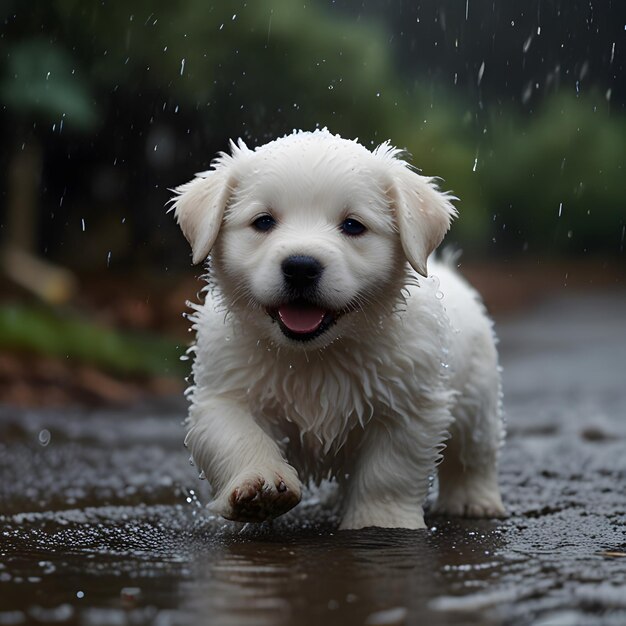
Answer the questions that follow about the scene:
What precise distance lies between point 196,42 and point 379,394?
46.3 ft

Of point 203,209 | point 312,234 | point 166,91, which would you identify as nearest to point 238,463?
point 312,234

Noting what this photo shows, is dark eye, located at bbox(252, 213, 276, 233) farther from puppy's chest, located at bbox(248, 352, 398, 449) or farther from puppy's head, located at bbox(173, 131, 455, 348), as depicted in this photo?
puppy's chest, located at bbox(248, 352, 398, 449)

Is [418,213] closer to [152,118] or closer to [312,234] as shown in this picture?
[312,234]

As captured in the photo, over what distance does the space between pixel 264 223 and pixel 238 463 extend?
0.95m

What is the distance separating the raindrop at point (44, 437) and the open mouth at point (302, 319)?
4.16 metres

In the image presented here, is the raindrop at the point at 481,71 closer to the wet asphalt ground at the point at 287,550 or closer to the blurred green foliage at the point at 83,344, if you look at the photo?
the blurred green foliage at the point at 83,344

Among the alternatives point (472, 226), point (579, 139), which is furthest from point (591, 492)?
point (579, 139)

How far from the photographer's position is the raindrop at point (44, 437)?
8.50 meters

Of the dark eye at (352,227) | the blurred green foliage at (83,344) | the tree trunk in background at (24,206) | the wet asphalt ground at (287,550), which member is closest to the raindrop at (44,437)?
the wet asphalt ground at (287,550)

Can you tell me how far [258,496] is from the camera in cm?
448

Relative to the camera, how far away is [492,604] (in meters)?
3.34

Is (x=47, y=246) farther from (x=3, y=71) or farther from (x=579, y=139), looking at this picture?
(x=579, y=139)

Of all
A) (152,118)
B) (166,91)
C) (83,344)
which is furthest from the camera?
(152,118)

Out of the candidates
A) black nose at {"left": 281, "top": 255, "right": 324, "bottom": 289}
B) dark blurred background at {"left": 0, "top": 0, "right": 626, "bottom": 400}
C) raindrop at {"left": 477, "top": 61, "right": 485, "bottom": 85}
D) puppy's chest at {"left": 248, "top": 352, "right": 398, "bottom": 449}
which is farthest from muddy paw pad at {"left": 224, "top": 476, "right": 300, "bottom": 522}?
raindrop at {"left": 477, "top": 61, "right": 485, "bottom": 85}
